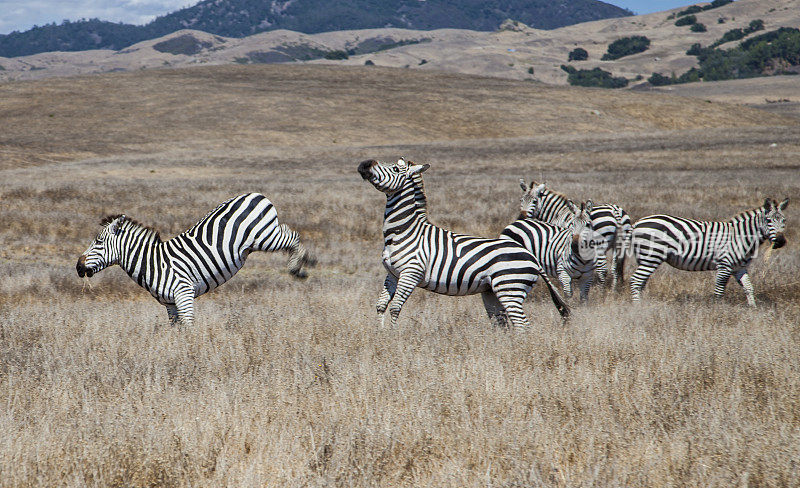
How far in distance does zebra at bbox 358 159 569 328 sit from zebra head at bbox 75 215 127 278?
10.7ft

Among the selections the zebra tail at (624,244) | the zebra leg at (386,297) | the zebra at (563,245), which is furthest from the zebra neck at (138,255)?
the zebra tail at (624,244)

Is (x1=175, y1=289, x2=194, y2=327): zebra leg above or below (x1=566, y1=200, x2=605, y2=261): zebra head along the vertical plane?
below

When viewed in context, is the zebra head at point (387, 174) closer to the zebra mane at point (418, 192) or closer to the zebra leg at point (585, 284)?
the zebra mane at point (418, 192)

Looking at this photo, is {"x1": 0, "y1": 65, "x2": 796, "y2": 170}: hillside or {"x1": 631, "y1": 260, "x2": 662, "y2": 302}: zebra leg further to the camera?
{"x1": 0, "y1": 65, "x2": 796, "y2": 170}: hillside

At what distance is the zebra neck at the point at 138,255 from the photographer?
8602mm

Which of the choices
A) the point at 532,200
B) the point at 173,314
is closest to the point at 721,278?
the point at 532,200

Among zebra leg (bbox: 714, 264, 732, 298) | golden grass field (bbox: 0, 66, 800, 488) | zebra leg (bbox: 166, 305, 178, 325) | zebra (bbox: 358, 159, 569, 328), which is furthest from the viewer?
zebra leg (bbox: 714, 264, 732, 298)

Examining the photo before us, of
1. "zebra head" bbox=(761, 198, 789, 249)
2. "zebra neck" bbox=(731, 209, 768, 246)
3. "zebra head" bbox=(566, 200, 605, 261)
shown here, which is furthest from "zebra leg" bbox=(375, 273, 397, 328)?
"zebra head" bbox=(761, 198, 789, 249)

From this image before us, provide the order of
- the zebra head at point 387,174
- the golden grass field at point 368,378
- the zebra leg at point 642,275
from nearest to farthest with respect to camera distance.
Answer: the golden grass field at point 368,378 < the zebra head at point 387,174 < the zebra leg at point 642,275

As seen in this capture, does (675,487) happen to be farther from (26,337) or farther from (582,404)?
(26,337)

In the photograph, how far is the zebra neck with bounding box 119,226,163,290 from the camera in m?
8.60

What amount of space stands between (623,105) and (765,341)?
78.3 m

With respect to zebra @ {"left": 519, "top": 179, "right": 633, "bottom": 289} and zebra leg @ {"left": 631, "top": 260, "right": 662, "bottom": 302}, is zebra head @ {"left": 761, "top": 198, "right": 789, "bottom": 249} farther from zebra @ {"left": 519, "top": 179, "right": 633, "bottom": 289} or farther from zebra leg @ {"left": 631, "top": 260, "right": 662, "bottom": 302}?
zebra @ {"left": 519, "top": 179, "right": 633, "bottom": 289}

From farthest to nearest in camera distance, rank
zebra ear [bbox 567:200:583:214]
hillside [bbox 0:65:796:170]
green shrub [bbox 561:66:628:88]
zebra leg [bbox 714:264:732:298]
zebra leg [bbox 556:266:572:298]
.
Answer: green shrub [bbox 561:66:628:88]
hillside [bbox 0:65:796:170]
zebra ear [bbox 567:200:583:214]
zebra leg [bbox 556:266:572:298]
zebra leg [bbox 714:264:732:298]
